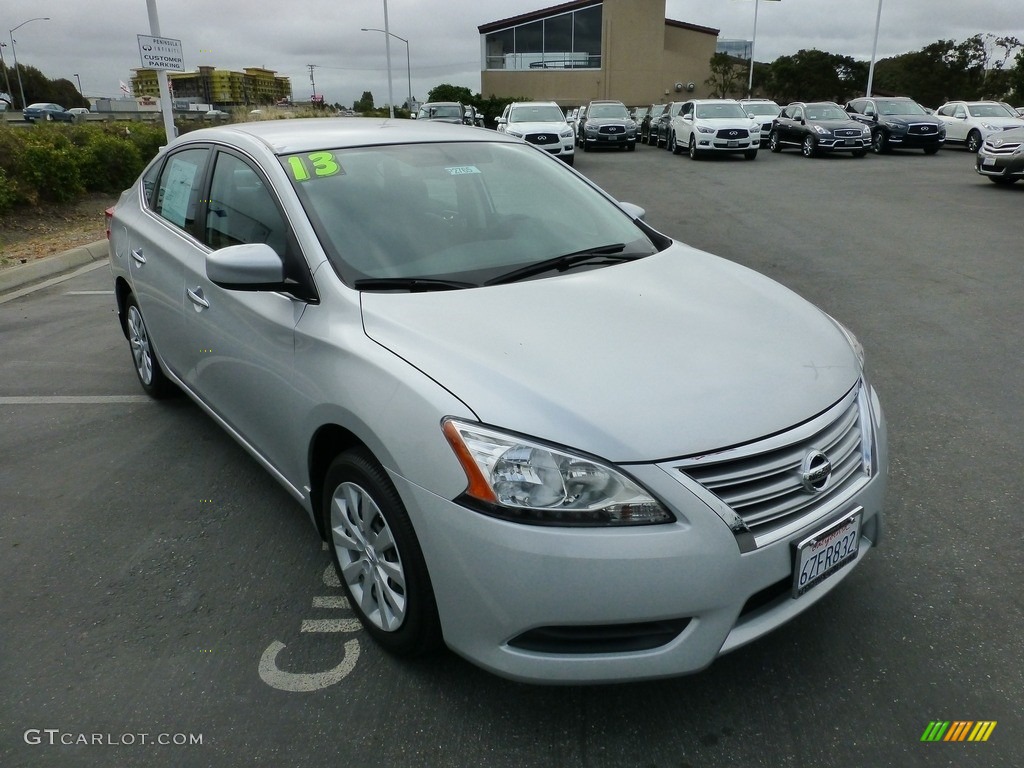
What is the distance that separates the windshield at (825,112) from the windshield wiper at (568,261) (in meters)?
23.8

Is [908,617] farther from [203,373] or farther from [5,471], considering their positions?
[5,471]

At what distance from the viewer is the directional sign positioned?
48.8 feet

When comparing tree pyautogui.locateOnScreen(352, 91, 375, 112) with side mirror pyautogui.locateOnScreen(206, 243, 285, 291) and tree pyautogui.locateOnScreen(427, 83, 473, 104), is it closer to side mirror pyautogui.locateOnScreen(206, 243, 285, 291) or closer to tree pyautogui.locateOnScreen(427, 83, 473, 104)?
tree pyautogui.locateOnScreen(427, 83, 473, 104)

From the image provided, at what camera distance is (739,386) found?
2389 mm

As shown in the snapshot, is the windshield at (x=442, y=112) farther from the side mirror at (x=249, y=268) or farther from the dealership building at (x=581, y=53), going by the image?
the dealership building at (x=581, y=53)

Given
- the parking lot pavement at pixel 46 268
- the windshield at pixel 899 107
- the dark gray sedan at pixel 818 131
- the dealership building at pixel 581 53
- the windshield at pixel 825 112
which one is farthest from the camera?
the dealership building at pixel 581 53

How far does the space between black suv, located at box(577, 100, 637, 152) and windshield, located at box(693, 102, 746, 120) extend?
11.9 feet

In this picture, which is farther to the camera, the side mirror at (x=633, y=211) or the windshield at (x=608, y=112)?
the windshield at (x=608, y=112)

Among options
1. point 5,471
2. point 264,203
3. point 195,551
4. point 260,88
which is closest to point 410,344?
point 264,203

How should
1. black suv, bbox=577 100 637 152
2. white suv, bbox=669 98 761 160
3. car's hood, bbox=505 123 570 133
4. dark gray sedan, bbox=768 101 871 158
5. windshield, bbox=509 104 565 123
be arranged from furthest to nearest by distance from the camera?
1. black suv, bbox=577 100 637 152
2. dark gray sedan, bbox=768 101 871 158
3. windshield, bbox=509 104 565 123
4. white suv, bbox=669 98 761 160
5. car's hood, bbox=505 123 570 133

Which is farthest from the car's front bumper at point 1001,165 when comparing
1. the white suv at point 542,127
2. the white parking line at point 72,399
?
the white parking line at point 72,399

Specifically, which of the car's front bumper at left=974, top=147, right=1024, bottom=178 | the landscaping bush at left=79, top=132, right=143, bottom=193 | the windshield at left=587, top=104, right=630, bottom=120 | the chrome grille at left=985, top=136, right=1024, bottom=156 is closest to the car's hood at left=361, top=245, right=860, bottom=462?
the landscaping bush at left=79, top=132, right=143, bottom=193

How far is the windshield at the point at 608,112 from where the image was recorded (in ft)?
93.9

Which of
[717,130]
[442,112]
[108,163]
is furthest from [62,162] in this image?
[442,112]
